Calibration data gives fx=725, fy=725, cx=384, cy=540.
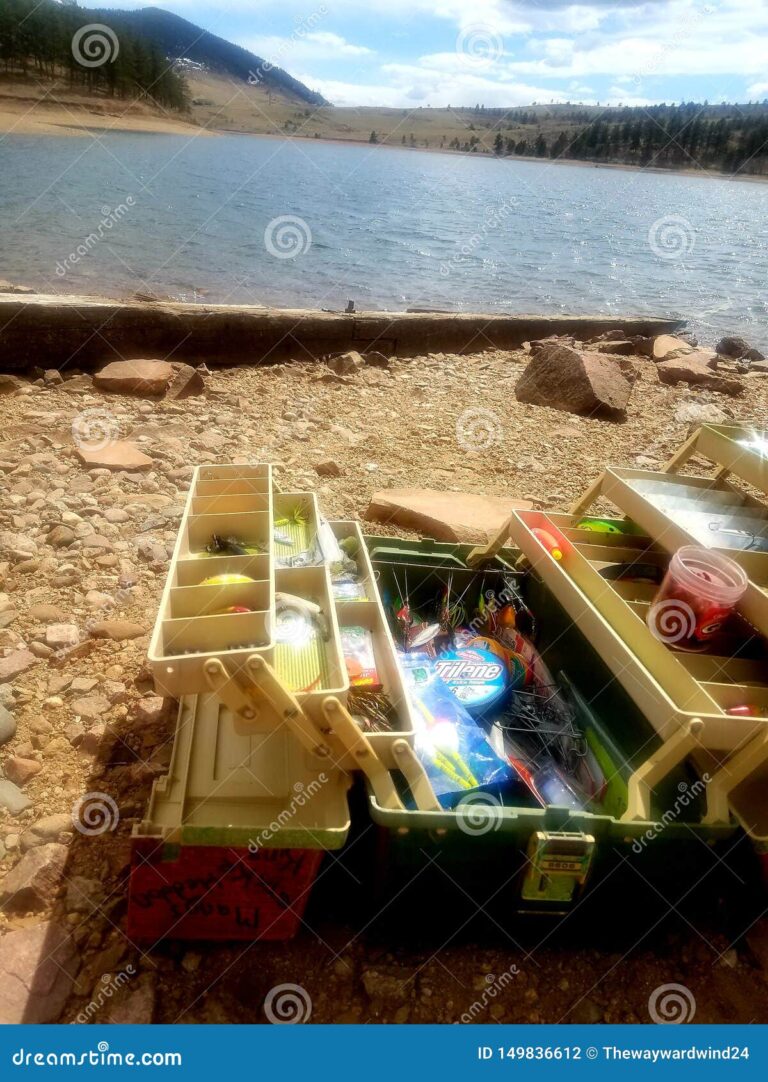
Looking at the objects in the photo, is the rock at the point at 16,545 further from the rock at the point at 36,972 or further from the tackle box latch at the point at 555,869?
the tackle box latch at the point at 555,869

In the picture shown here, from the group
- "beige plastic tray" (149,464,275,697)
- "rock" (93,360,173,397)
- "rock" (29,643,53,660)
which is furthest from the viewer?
"rock" (93,360,173,397)

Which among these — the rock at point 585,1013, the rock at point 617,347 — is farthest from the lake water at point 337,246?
the rock at point 585,1013

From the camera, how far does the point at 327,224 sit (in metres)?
29.4

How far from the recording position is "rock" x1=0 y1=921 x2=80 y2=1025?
208 cm

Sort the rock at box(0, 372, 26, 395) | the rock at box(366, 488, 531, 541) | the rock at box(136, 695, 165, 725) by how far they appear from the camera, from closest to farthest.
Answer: the rock at box(136, 695, 165, 725)
the rock at box(366, 488, 531, 541)
the rock at box(0, 372, 26, 395)

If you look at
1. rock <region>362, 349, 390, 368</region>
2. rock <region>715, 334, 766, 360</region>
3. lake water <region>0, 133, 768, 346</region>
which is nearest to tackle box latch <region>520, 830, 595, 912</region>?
rock <region>362, 349, 390, 368</region>

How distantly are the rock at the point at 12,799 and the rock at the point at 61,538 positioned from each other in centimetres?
179

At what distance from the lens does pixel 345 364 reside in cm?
796

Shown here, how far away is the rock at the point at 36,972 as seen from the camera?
2.08m

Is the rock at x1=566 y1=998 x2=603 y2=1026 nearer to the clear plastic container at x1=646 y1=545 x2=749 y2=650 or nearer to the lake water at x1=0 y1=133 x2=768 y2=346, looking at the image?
the clear plastic container at x1=646 y1=545 x2=749 y2=650

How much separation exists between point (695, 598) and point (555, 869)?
1.02 metres

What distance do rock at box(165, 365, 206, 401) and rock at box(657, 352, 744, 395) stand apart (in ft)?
18.2

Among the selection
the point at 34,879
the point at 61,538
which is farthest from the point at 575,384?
the point at 34,879

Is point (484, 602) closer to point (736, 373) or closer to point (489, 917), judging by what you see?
point (489, 917)
